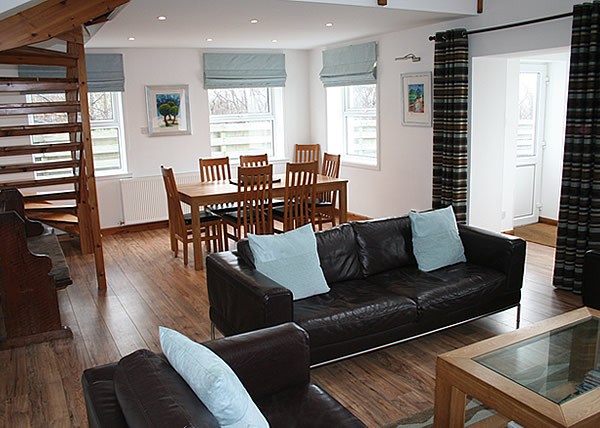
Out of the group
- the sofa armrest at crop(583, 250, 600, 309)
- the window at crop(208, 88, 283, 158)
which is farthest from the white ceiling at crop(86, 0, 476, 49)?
Answer: the sofa armrest at crop(583, 250, 600, 309)

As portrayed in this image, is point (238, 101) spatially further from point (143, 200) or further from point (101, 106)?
point (143, 200)

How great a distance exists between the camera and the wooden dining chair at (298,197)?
5559mm

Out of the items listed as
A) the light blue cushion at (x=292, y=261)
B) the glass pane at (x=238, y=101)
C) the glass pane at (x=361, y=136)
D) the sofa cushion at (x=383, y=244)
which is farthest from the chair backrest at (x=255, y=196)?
the glass pane at (x=238, y=101)

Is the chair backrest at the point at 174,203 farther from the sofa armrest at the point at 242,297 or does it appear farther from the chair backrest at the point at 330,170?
the sofa armrest at the point at 242,297

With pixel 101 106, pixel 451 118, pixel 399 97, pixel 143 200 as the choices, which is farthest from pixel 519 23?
pixel 101 106

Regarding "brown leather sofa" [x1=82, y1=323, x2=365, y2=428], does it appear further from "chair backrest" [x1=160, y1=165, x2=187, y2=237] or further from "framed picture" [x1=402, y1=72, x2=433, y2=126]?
"framed picture" [x1=402, y1=72, x2=433, y2=126]

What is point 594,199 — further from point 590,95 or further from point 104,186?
point 104,186

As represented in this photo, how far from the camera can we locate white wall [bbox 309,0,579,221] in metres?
4.84

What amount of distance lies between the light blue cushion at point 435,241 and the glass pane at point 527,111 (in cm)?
307

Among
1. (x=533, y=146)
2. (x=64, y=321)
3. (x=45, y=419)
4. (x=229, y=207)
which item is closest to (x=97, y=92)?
(x=229, y=207)

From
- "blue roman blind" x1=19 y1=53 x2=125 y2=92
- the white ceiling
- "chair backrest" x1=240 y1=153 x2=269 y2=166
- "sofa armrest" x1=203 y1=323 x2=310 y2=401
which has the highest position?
the white ceiling

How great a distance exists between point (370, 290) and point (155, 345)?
5.06ft

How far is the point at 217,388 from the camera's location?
1.67 m

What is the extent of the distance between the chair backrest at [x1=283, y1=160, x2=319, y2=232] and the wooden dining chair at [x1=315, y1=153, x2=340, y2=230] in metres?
0.23
